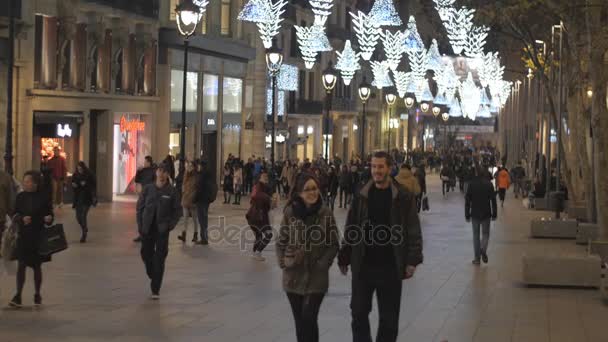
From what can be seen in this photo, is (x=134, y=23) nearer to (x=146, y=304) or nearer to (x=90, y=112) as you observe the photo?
(x=90, y=112)

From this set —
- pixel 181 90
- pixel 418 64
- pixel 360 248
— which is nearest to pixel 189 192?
pixel 360 248

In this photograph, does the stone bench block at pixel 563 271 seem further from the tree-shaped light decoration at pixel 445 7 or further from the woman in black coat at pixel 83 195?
the tree-shaped light decoration at pixel 445 7

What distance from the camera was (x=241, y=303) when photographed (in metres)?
15.2

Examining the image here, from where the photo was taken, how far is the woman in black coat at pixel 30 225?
14.2 m

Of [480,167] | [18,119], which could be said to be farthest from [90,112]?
[480,167]

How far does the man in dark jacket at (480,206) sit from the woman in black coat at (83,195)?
7516 mm

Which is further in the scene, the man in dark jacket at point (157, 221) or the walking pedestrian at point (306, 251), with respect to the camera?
the man in dark jacket at point (157, 221)

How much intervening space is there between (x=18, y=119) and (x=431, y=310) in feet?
67.5

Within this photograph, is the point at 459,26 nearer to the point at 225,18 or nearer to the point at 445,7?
the point at 445,7

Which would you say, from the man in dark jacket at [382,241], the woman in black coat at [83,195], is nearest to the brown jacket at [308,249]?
the man in dark jacket at [382,241]

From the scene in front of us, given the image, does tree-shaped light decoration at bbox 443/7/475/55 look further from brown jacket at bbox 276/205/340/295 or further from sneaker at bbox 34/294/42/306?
brown jacket at bbox 276/205/340/295

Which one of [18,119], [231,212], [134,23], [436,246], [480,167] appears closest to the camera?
[480,167]

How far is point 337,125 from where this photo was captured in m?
86.4

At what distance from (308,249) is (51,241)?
5405 millimetres
